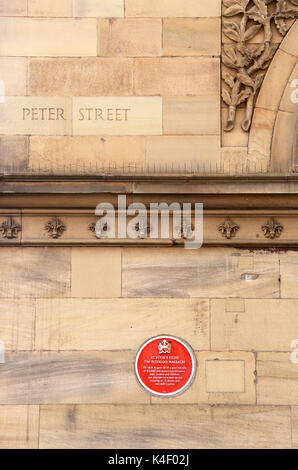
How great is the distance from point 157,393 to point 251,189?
2733 millimetres

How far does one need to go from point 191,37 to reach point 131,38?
77cm

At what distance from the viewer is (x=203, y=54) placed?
10.6 m

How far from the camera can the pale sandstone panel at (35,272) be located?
1027 cm

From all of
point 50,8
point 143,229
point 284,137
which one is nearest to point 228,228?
point 143,229

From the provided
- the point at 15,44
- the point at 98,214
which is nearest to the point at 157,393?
the point at 98,214

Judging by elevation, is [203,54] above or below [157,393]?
above

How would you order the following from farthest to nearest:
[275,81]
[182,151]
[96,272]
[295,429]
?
1. [275,81]
2. [182,151]
3. [96,272]
4. [295,429]

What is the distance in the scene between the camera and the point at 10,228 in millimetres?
10328

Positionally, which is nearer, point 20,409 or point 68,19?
point 20,409

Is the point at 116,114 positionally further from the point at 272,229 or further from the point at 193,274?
the point at 272,229

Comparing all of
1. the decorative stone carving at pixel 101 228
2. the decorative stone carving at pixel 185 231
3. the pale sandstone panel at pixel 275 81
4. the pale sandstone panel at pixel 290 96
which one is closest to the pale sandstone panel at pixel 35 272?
the decorative stone carving at pixel 101 228

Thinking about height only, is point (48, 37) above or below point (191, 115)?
above

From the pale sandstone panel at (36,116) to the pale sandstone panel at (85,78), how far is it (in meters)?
0.13

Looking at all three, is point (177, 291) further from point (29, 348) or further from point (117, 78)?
point (117, 78)
